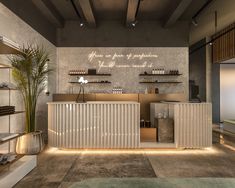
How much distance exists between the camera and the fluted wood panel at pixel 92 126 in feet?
16.0

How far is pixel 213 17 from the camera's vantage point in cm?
762

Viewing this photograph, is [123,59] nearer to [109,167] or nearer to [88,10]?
[88,10]

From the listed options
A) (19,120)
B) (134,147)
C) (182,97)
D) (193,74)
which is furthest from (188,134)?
(193,74)

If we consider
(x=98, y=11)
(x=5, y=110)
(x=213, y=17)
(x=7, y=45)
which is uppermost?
(x=213, y=17)

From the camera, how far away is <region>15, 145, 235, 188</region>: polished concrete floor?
3.37 m

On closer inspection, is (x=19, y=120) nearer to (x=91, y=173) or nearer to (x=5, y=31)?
(x=5, y=31)

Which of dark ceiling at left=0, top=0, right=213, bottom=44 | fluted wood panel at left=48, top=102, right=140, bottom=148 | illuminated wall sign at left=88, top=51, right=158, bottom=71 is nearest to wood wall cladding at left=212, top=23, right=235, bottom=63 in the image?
dark ceiling at left=0, top=0, right=213, bottom=44

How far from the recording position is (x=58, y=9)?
647 cm

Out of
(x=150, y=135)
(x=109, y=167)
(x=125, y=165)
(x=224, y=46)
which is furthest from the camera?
(x=224, y=46)

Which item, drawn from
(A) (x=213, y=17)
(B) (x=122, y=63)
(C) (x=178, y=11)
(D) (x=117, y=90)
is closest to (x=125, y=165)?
(D) (x=117, y=90)

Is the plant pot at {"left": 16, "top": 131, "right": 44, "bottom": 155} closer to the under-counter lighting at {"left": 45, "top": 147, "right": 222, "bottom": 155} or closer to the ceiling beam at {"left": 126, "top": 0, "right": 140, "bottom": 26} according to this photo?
the under-counter lighting at {"left": 45, "top": 147, "right": 222, "bottom": 155}

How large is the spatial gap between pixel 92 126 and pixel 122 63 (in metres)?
3.13

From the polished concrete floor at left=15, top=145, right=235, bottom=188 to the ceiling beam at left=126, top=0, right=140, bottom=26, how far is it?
353 cm

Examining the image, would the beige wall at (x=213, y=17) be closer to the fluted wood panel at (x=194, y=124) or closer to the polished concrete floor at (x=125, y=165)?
the fluted wood panel at (x=194, y=124)
